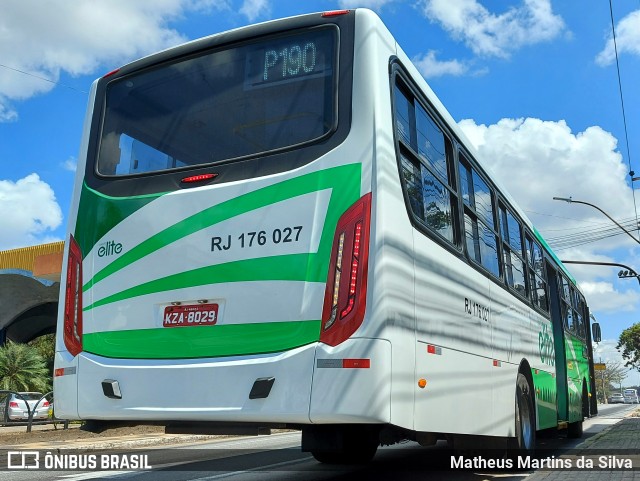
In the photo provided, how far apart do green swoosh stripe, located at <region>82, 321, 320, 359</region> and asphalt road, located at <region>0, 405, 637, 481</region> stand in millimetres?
3570

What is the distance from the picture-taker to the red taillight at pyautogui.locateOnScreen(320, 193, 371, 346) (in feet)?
14.9

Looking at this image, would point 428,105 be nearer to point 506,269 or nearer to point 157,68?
point 157,68

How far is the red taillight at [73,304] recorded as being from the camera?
5500 mm

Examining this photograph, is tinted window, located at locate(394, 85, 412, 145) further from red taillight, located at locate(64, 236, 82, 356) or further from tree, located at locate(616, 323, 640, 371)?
tree, located at locate(616, 323, 640, 371)

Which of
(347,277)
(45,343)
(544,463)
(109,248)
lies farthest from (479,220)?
(45,343)

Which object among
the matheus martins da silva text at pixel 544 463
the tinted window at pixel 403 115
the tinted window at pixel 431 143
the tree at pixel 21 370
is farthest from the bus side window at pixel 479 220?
the tree at pixel 21 370

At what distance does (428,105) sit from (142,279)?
2.86m

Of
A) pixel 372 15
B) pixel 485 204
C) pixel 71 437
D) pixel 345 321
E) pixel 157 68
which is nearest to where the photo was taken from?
pixel 345 321

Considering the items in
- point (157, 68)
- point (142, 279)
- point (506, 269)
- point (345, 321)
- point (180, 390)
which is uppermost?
point (157, 68)

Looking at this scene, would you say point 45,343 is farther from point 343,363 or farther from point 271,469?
point 343,363

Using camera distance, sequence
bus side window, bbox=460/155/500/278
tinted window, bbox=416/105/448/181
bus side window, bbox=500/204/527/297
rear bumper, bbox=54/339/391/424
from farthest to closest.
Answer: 1. bus side window, bbox=500/204/527/297
2. bus side window, bbox=460/155/500/278
3. tinted window, bbox=416/105/448/181
4. rear bumper, bbox=54/339/391/424

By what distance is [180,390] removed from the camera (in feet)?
16.1

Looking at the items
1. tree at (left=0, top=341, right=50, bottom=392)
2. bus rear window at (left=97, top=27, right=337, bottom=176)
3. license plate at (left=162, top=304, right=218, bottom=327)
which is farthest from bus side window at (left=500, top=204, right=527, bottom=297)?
tree at (left=0, top=341, right=50, bottom=392)

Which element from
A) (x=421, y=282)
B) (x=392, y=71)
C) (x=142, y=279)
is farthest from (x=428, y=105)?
(x=142, y=279)
